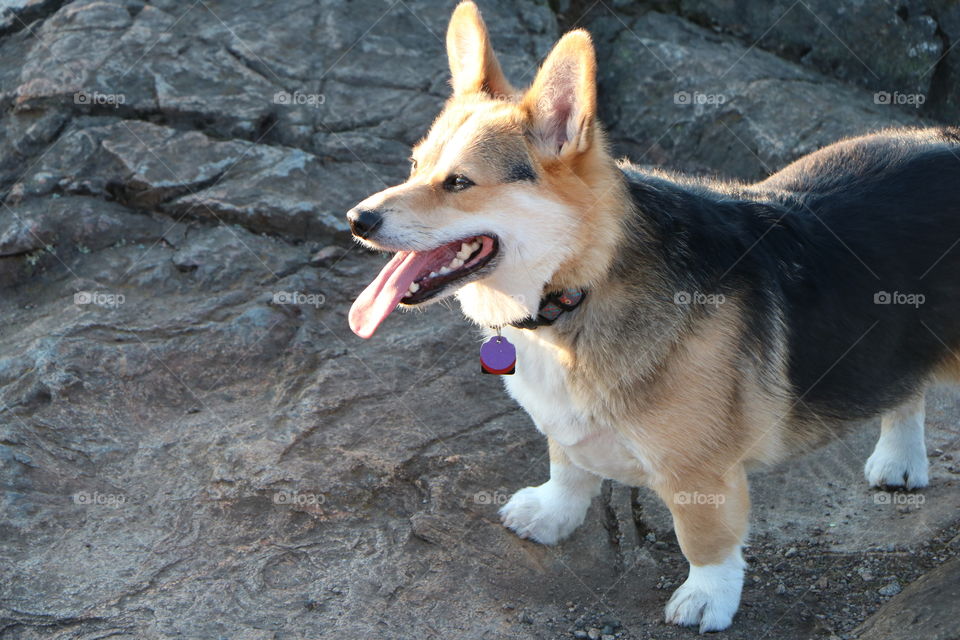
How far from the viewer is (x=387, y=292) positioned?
3.86 m

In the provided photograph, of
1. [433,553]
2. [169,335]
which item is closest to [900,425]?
[433,553]

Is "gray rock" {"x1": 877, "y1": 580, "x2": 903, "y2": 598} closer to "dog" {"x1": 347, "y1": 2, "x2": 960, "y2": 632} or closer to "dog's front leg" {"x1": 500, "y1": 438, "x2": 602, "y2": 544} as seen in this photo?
"dog" {"x1": 347, "y1": 2, "x2": 960, "y2": 632}

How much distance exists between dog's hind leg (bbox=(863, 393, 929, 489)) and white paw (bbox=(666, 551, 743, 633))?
52.0 inches

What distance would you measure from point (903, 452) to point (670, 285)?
1.98m

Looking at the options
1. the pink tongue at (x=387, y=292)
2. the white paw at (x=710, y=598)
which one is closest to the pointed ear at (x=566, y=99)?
the pink tongue at (x=387, y=292)

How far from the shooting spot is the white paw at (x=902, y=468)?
5043 mm

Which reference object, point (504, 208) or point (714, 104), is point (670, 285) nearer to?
point (504, 208)

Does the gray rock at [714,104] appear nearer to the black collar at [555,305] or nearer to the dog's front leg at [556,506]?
the dog's front leg at [556,506]

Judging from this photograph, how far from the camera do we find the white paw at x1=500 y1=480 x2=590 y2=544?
4.66m

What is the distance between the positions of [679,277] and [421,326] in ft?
7.80

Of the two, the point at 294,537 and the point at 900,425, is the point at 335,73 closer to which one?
the point at 294,537

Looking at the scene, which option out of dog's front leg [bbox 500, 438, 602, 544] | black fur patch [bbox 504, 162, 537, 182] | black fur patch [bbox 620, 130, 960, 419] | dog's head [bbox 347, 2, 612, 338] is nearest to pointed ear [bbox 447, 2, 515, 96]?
dog's head [bbox 347, 2, 612, 338]

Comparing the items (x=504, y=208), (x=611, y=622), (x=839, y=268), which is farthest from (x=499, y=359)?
(x=839, y=268)

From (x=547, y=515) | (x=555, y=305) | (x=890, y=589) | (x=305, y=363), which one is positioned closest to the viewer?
(x=555, y=305)
